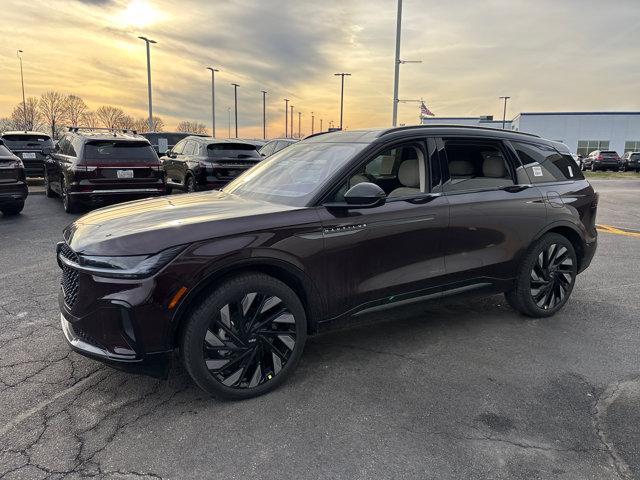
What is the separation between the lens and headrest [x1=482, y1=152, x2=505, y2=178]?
4141 millimetres

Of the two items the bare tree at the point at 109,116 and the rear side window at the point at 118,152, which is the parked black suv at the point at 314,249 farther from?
the bare tree at the point at 109,116

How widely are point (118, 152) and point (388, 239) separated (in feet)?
26.4

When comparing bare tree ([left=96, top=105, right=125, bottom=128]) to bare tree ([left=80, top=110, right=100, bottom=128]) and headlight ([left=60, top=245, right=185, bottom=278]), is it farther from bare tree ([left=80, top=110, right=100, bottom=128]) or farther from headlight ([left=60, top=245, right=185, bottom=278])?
headlight ([left=60, top=245, right=185, bottom=278])

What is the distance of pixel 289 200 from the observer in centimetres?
333

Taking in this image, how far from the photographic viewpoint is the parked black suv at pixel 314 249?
2.71 meters

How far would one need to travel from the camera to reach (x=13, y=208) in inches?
377

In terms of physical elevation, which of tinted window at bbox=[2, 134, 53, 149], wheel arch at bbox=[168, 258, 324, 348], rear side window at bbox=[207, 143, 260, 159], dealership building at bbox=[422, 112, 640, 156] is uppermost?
dealership building at bbox=[422, 112, 640, 156]

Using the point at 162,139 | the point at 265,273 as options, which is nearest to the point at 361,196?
the point at 265,273

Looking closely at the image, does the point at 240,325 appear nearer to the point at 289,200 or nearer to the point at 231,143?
the point at 289,200

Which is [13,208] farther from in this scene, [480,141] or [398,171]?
[480,141]

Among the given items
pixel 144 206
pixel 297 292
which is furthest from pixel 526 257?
pixel 144 206

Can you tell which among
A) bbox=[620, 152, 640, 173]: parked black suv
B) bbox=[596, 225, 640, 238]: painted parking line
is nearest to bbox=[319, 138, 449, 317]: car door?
bbox=[596, 225, 640, 238]: painted parking line

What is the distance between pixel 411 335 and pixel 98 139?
27.0 ft

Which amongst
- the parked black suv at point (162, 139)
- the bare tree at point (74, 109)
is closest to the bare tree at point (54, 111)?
the bare tree at point (74, 109)
